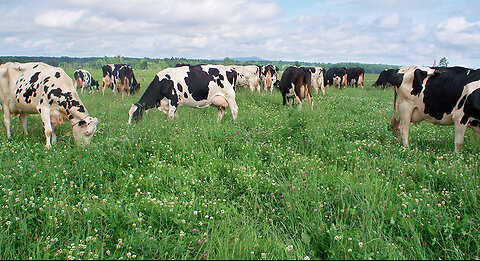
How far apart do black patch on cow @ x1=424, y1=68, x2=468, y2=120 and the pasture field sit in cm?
87

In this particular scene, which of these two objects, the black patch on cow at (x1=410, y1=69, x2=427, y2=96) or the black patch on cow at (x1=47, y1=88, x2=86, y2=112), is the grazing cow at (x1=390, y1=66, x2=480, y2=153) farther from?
the black patch on cow at (x1=47, y1=88, x2=86, y2=112)

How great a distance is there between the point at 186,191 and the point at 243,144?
6.86 feet

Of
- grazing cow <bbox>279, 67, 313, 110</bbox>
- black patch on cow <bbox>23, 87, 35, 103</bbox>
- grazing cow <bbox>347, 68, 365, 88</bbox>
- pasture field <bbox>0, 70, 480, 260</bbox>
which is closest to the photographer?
pasture field <bbox>0, 70, 480, 260</bbox>

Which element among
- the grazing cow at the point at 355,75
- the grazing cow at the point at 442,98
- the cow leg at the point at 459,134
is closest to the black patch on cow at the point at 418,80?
the grazing cow at the point at 442,98

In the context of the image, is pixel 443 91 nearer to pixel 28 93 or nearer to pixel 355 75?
pixel 28 93

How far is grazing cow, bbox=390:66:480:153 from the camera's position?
5855 millimetres

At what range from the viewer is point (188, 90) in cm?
932

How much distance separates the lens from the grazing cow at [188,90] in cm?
913

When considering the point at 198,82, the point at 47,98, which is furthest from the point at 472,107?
the point at 47,98

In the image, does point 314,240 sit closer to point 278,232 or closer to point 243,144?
point 278,232

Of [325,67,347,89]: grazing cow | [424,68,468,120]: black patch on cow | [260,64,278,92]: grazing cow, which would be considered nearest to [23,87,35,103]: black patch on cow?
[424,68,468,120]: black patch on cow

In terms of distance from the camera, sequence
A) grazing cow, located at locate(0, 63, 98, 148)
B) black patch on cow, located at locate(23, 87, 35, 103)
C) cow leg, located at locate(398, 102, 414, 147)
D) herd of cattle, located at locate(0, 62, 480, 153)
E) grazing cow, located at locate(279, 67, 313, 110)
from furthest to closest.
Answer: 1. grazing cow, located at locate(279, 67, 313, 110)
2. black patch on cow, located at locate(23, 87, 35, 103)
3. grazing cow, located at locate(0, 63, 98, 148)
4. cow leg, located at locate(398, 102, 414, 147)
5. herd of cattle, located at locate(0, 62, 480, 153)

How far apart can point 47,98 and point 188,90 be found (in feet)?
12.3

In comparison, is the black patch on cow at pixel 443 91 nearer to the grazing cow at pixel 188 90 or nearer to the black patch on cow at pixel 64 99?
the grazing cow at pixel 188 90
